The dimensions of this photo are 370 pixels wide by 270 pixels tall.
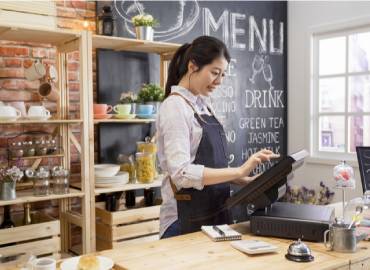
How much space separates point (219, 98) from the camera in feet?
14.1

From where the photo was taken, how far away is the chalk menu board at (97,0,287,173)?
3.57 m

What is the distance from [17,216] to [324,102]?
3127 mm

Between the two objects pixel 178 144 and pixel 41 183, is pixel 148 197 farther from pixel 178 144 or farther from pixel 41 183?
pixel 178 144

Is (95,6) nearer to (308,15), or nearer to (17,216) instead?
(17,216)

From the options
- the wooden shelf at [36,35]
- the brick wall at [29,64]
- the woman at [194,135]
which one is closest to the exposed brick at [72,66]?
the brick wall at [29,64]

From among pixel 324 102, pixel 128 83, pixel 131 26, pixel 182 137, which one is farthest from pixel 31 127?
pixel 324 102

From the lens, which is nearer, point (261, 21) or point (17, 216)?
point (17, 216)

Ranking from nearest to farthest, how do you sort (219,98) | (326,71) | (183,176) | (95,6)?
(183,176), (95,6), (219,98), (326,71)

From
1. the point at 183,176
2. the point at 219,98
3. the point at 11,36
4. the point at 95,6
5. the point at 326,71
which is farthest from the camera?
the point at 326,71

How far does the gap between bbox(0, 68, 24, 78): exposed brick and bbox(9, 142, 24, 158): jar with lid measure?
50cm

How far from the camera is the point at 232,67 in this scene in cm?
442

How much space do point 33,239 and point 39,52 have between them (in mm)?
1309

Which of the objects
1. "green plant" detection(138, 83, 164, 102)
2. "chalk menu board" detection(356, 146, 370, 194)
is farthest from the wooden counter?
"green plant" detection(138, 83, 164, 102)

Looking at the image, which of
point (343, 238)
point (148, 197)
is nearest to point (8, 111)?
point (148, 197)
